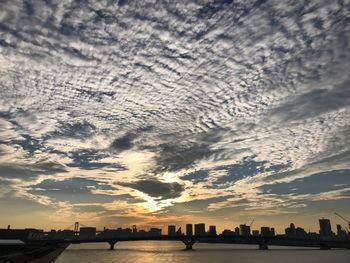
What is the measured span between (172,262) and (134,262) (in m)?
16.5

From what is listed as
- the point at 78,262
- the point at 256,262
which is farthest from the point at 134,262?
the point at 256,262

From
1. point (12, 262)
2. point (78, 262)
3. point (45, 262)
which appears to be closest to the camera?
point (12, 262)

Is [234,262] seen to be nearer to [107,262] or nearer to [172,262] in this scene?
[172,262]

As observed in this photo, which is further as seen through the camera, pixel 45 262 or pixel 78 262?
pixel 78 262

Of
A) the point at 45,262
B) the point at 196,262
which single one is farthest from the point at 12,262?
the point at 196,262

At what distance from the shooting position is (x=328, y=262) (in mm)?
150750

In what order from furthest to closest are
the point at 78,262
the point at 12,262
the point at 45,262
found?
the point at 78,262 < the point at 45,262 < the point at 12,262

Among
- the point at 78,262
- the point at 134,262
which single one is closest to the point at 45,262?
the point at 78,262

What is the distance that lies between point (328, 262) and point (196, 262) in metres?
55.8

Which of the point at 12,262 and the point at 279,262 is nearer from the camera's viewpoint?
the point at 12,262

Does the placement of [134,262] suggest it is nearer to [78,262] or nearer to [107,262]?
[107,262]

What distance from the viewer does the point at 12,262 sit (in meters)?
92.2

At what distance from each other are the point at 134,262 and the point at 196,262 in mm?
26573

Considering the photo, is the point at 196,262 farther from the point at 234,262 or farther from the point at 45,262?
the point at 45,262
